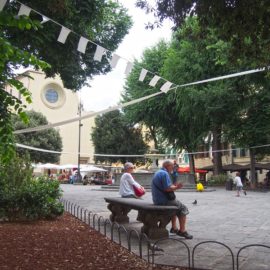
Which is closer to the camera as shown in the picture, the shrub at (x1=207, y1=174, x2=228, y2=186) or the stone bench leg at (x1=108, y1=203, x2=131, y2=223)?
the stone bench leg at (x1=108, y1=203, x2=131, y2=223)

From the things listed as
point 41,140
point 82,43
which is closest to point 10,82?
point 82,43

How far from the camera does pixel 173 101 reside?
38719 millimetres

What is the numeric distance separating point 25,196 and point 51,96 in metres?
68.0

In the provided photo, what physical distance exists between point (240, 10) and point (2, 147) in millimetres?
4382

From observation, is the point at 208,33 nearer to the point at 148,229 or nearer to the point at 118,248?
the point at 148,229

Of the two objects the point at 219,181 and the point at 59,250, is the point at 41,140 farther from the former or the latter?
the point at 59,250

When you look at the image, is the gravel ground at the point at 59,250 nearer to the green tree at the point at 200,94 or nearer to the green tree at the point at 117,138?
the green tree at the point at 200,94

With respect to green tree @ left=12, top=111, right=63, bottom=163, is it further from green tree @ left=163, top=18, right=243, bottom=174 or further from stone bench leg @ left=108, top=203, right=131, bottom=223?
stone bench leg @ left=108, top=203, right=131, bottom=223

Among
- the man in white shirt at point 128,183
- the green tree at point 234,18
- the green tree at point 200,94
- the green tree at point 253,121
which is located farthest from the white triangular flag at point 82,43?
the green tree at point 253,121

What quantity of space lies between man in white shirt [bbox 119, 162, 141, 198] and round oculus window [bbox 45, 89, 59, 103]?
68.0m

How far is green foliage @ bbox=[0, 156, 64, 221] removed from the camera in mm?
10977

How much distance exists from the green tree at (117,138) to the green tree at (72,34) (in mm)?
38526

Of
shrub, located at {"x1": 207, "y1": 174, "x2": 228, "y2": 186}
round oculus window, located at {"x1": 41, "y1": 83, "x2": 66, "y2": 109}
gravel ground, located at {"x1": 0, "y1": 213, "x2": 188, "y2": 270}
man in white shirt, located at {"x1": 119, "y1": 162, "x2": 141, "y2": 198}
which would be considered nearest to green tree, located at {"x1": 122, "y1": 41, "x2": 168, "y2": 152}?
shrub, located at {"x1": 207, "y1": 174, "x2": 228, "y2": 186}

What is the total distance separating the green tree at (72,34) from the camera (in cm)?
1234
